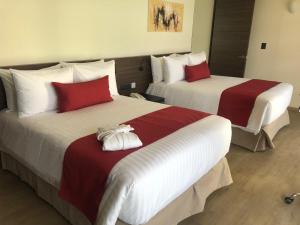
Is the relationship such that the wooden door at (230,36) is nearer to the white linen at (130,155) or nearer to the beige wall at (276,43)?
the beige wall at (276,43)

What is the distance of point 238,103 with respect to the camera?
3127mm

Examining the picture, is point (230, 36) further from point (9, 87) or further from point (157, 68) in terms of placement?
point (9, 87)

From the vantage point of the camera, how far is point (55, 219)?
1.95 meters

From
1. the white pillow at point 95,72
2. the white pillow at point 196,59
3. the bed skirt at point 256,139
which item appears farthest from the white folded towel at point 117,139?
the white pillow at point 196,59

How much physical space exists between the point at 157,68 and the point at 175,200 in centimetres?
239

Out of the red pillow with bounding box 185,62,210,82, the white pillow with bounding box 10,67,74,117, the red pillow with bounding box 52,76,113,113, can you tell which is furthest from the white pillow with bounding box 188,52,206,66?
the white pillow with bounding box 10,67,74,117

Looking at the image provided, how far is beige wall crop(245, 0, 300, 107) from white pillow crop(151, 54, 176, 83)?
94.4 inches

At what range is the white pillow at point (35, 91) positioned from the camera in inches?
85.6

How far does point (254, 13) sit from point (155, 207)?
477 cm

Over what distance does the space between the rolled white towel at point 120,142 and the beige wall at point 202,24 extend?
3946 mm

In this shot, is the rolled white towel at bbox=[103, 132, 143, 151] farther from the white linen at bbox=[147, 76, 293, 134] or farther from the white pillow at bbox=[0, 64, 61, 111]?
the white linen at bbox=[147, 76, 293, 134]

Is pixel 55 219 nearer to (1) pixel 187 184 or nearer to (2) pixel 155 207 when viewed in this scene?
(2) pixel 155 207

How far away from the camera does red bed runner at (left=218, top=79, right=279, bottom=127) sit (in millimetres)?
3061

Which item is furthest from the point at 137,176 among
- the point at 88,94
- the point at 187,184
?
the point at 88,94
